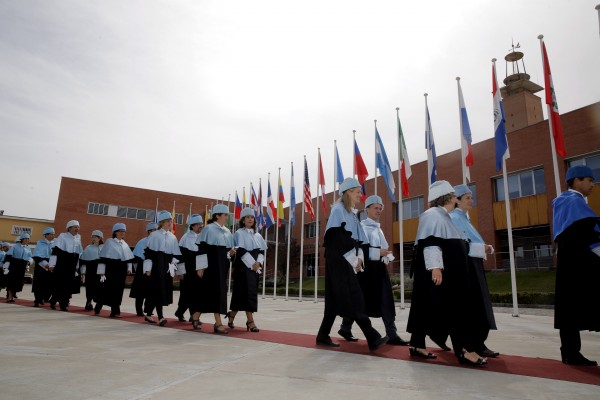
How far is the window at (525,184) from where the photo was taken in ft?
76.7

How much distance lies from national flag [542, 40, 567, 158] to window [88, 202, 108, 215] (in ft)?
143

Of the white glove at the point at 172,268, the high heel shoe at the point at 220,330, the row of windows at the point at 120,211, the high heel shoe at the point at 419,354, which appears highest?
the row of windows at the point at 120,211

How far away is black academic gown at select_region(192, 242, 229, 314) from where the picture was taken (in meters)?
6.65

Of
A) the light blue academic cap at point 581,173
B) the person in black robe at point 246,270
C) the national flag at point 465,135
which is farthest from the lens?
the national flag at point 465,135

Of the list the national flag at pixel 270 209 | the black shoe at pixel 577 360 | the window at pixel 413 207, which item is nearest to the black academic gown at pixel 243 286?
the black shoe at pixel 577 360

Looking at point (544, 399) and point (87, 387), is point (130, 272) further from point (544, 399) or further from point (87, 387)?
point (544, 399)

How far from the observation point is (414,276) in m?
4.64

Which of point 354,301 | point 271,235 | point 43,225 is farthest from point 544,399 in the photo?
point 43,225

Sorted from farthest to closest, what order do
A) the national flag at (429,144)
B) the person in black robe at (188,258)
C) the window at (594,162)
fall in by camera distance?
1. the window at (594,162)
2. the national flag at (429,144)
3. the person in black robe at (188,258)

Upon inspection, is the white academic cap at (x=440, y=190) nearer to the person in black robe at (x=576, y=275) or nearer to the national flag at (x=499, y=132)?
the person in black robe at (x=576, y=275)

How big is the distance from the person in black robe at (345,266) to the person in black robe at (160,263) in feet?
13.9

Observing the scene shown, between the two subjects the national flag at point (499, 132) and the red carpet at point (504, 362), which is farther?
the national flag at point (499, 132)

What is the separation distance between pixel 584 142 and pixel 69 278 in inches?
976

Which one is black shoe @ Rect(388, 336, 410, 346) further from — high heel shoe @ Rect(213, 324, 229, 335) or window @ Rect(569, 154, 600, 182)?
window @ Rect(569, 154, 600, 182)
